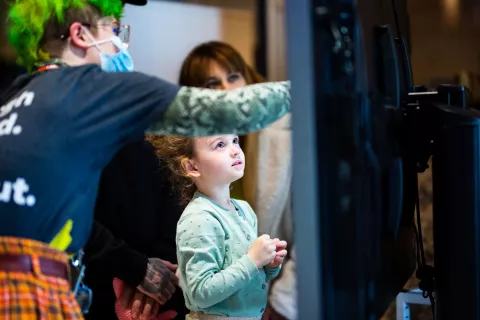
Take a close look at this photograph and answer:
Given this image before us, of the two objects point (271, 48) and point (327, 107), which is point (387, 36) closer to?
point (327, 107)

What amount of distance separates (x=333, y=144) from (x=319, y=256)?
130mm

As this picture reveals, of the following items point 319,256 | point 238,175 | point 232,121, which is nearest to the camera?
point 319,256

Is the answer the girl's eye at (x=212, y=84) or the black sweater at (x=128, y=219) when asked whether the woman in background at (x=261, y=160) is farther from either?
the black sweater at (x=128, y=219)

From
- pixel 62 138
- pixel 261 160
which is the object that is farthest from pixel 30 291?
pixel 261 160

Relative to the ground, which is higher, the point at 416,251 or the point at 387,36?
the point at 387,36

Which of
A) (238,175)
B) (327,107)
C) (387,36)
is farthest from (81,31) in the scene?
(327,107)

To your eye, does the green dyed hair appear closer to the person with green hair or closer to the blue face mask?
the blue face mask

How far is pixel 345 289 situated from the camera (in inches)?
35.4

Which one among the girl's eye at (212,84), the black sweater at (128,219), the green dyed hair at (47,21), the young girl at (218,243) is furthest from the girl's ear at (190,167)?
the girl's eye at (212,84)

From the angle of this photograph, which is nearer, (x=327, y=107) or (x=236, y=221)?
(x=327, y=107)

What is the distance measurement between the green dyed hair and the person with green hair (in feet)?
0.66

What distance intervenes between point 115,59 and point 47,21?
0.50 feet

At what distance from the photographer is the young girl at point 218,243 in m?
1.42

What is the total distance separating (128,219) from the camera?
197cm
